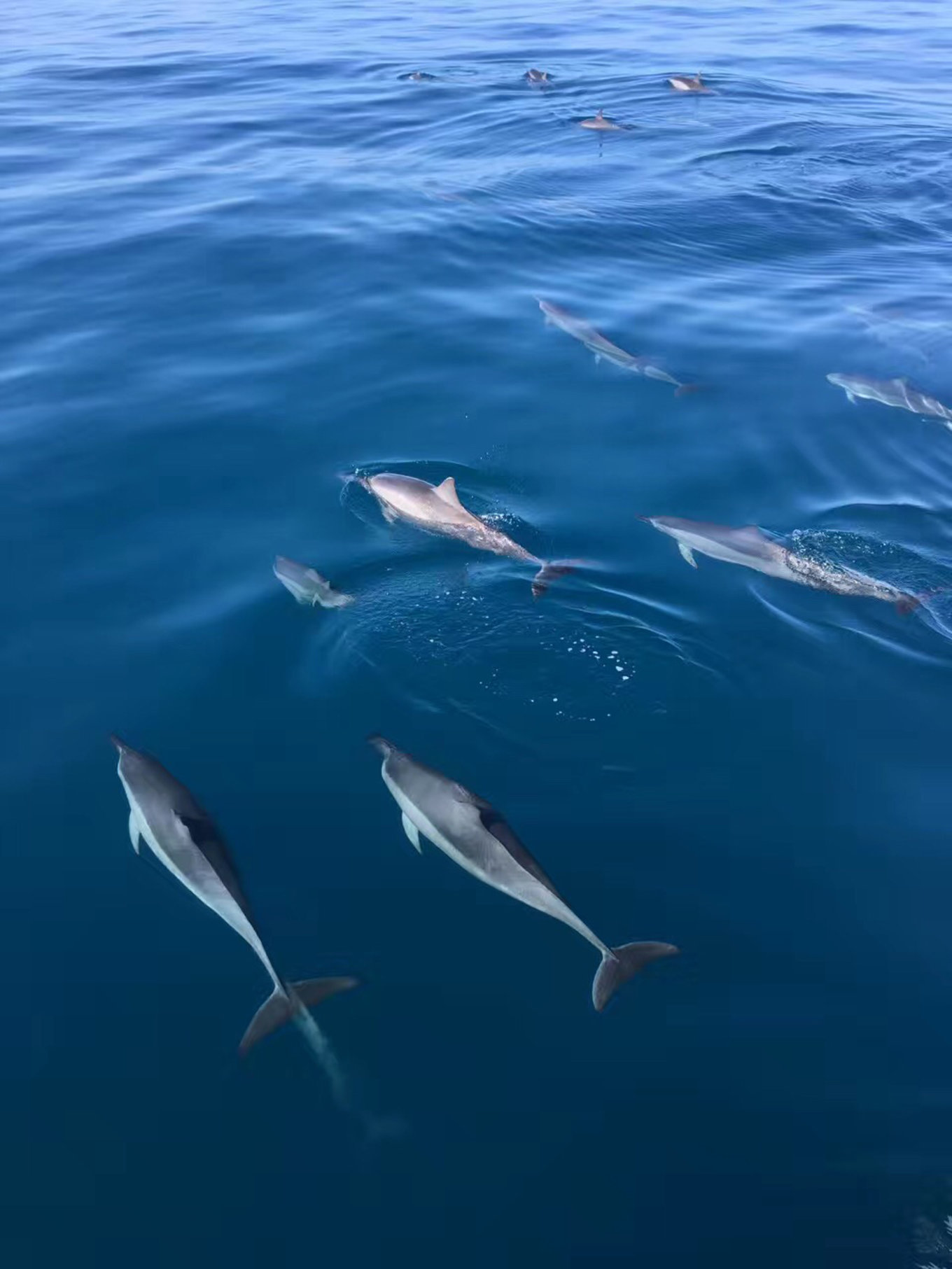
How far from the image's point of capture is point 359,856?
782 centimetres

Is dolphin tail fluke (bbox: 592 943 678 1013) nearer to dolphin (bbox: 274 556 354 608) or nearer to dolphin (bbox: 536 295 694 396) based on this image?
dolphin (bbox: 274 556 354 608)

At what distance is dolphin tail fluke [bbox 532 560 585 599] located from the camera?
1007cm

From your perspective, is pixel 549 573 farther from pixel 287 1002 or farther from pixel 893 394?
pixel 893 394

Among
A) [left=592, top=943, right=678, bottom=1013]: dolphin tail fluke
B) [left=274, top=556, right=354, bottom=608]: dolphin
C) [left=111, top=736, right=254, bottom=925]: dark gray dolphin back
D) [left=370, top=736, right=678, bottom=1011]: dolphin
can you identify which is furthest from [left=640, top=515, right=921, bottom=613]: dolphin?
[left=111, top=736, right=254, bottom=925]: dark gray dolphin back

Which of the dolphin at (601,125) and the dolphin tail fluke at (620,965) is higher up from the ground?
the dolphin at (601,125)

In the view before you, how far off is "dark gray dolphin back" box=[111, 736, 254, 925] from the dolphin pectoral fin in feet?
4.22

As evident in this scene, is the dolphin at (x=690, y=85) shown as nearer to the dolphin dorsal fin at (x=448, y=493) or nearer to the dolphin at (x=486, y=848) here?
the dolphin dorsal fin at (x=448, y=493)

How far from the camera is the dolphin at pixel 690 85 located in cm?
2948

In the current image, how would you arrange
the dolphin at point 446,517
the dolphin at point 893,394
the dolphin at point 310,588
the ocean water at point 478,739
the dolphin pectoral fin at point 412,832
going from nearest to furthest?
the ocean water at point 478,739 → the dolphin pectoral fin at point 412,832 → the dolphin at point 310,588 → the dolphin at point 446,517 → the dolphin at point 893,394

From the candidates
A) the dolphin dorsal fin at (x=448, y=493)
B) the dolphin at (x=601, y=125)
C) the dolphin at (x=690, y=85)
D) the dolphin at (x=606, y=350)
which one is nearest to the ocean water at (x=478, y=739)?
the dolphin at (x=606, y=350)

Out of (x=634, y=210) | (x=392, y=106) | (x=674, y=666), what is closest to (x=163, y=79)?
(x=392, y=106)

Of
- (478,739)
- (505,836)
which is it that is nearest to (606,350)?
(478,739)

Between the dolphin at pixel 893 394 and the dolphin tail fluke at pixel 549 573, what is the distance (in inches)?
223

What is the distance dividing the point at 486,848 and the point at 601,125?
928 inches
